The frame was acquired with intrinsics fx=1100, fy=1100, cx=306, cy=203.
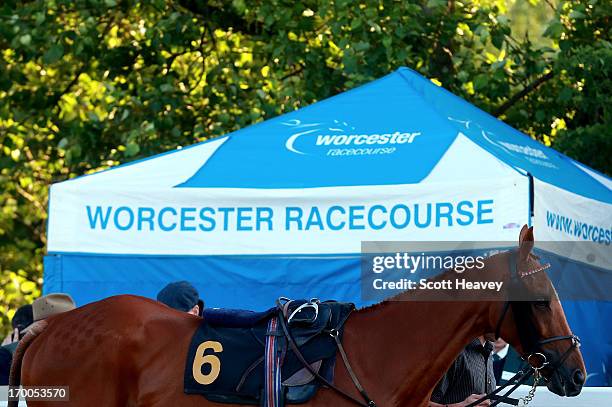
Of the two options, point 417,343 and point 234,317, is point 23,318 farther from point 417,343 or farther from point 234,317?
point 417,343

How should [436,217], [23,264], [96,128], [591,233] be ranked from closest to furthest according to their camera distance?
[436,217] < [591,233] < [96,128] < [23,264]

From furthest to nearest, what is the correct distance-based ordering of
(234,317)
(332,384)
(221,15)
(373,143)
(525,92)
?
1. (221,15)
2. (525,92)
3. (373,143)
4. (234,317)
5. (332,384)

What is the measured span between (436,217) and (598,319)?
2111mm

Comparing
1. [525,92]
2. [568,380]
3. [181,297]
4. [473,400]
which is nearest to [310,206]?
[181,297]

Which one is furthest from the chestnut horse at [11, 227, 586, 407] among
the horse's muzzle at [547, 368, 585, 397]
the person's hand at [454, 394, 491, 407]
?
the person's hand at [454, 394, 491, 407]

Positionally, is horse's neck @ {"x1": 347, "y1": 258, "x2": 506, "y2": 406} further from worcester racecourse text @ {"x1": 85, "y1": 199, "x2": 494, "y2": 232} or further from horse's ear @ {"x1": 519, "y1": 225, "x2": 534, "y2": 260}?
worcester racecourse text @ {"x1": 85, "y1": 199, "x2": 494, "y2": 232}

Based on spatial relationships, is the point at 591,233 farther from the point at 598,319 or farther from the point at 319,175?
the point at 319,175

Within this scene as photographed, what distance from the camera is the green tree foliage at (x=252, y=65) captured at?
11562 millimetres

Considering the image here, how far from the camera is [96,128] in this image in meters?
12.8

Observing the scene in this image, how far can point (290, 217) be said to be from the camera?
7754 mm

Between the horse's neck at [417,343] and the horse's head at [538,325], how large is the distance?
0.10 metres

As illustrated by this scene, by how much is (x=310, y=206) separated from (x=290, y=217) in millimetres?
170

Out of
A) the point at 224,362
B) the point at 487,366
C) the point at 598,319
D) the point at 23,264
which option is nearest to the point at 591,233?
the point at 598,319

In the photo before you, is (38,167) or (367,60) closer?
(367,60)
